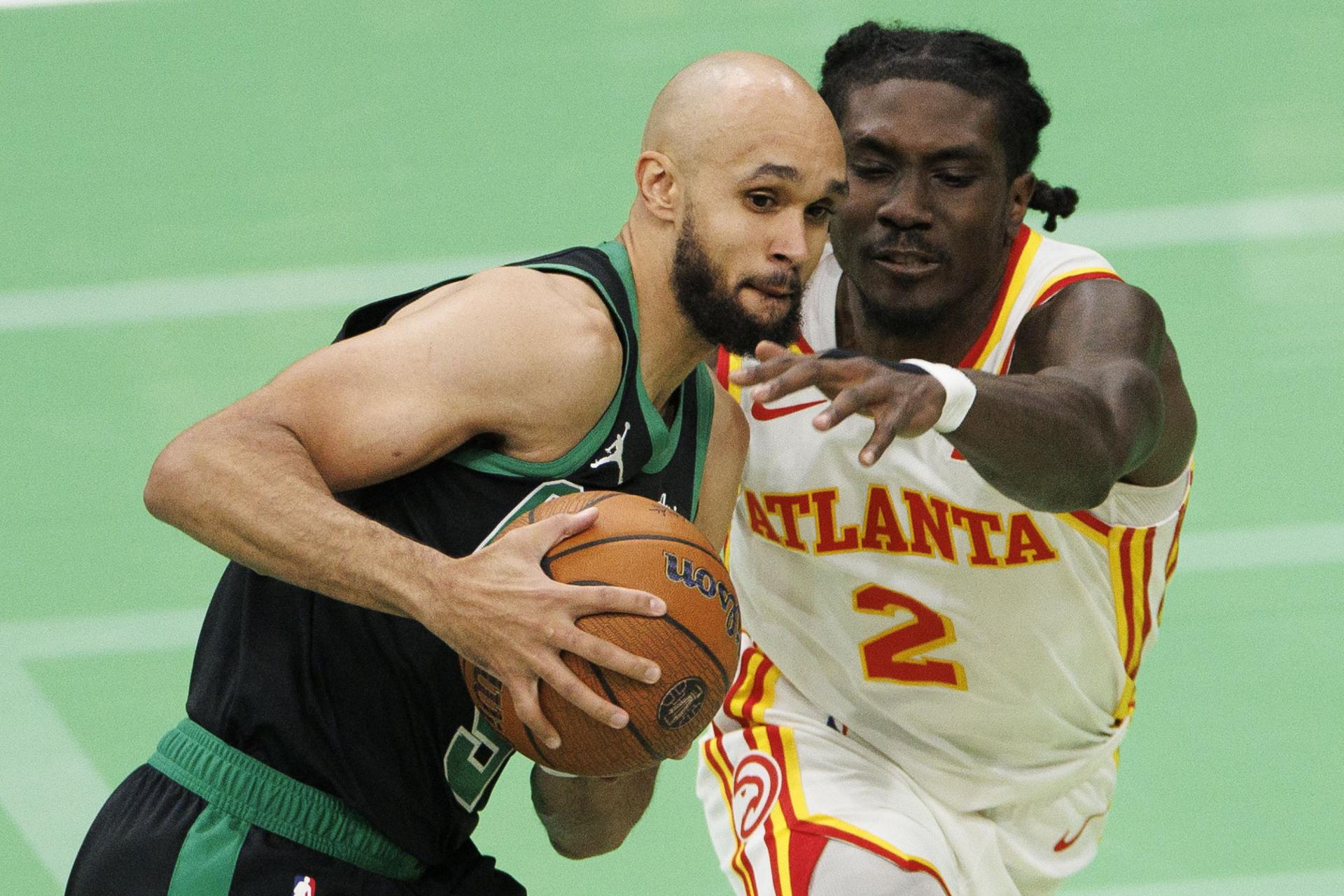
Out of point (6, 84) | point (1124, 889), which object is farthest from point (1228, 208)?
point (6, 84)

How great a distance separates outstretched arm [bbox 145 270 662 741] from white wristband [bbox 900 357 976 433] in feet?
1.64

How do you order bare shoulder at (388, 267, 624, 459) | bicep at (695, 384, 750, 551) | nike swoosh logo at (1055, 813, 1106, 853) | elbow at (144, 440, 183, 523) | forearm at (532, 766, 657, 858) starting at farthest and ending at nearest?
nike swoosh logo at (1055, 813, 1106, 853) < forearm at (532, 766, 657, 858) < bicep at (695, 384, 750, 551) < bare shoulder at (388, 267, 624, 459) < elbow at (144, 440, 183, 523)

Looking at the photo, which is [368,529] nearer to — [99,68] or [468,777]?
[468,777]

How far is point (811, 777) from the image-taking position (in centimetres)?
403

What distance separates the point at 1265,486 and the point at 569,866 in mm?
2650

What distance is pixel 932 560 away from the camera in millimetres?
3945

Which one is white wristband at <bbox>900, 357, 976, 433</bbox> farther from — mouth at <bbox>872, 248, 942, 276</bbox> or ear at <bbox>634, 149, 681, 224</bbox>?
mouth at <bbox>872, 248, 942, 276</bbox>

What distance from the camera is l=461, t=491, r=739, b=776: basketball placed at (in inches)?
116

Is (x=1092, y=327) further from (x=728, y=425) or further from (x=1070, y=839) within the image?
(x=1070, y=839)

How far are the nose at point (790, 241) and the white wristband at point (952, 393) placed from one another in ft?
1.59

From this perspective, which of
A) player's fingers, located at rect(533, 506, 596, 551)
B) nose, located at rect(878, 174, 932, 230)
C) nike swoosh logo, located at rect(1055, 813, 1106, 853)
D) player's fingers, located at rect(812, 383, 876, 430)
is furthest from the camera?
nike swoosh logo, located at rect(1055, 813, 1106, 853)

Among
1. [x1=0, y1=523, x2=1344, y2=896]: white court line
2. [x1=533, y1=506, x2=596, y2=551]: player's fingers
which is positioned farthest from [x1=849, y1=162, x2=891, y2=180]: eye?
[x1=0, y1=523, x2=1344, y2=896]: white court line

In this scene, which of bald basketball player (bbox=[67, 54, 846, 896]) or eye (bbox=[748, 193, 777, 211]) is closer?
bald basketball player (bbox=[67, 54, 846, 896])

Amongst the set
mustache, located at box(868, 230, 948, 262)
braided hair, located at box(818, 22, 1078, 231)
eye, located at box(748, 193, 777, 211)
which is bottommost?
eye, located at box(748, 193, 777, 211)
